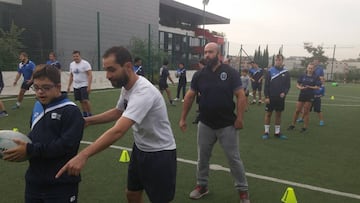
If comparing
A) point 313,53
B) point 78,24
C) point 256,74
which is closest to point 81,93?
point 256,74

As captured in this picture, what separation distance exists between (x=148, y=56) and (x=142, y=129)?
2426 cm

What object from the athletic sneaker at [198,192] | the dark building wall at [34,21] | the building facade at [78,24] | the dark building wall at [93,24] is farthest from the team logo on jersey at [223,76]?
the dark building wall at [34,21]

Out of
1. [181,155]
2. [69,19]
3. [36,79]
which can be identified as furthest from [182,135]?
[69,19]

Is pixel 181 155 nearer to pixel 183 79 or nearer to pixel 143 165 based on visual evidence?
pixel 143 165

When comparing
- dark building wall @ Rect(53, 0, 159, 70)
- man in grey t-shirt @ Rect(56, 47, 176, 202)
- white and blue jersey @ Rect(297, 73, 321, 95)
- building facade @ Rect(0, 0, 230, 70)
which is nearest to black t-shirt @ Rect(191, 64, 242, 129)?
man in grey t-shirt @ Rect(56, 47, 176, 202)

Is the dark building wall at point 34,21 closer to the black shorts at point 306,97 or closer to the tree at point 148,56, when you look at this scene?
the tree at point 148,56

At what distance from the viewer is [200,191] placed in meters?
4.71

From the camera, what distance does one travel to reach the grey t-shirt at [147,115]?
2.66 meters

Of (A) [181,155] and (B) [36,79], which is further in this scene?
(A) [181,155]

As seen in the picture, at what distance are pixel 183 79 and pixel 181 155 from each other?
9207mm

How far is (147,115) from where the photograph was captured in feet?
9.52

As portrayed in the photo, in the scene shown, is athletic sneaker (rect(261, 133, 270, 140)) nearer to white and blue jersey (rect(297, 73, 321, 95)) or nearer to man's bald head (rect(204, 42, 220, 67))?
white and blue jersey (rect(297, 73, 321, 95))

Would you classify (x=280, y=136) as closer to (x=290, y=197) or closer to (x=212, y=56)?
(x=290, y=197)

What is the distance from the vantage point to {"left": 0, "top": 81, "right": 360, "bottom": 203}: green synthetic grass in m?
4.82
